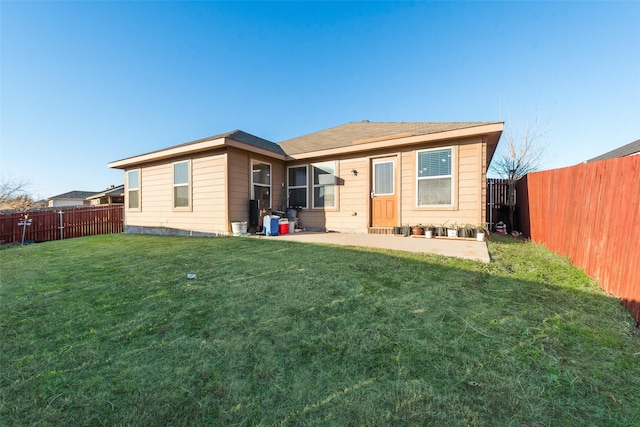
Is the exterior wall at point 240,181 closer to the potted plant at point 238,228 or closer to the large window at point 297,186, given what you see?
the potted plant at point 238,228

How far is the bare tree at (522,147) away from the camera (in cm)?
1273

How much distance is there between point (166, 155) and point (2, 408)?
24.6 feet

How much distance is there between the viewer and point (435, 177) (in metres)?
6.40

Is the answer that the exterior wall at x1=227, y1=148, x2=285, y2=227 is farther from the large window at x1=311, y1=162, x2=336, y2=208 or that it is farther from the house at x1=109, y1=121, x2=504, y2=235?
the large window at x1=311, y1=162, x2=336, y2=208

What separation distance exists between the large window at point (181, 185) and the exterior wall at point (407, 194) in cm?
331

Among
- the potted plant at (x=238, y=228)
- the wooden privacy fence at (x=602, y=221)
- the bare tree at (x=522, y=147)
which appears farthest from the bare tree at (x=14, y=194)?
the bare tree at (x=522, y=147)

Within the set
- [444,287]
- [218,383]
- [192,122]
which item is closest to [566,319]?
[444,287]

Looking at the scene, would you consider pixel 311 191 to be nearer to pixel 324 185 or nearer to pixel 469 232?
pixel 324 185

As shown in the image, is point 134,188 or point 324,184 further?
point 134,188

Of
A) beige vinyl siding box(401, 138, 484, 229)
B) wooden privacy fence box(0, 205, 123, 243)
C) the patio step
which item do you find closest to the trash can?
the patio step

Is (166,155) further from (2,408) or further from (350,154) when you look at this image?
(2,408)

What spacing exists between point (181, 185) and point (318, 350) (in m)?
7.58

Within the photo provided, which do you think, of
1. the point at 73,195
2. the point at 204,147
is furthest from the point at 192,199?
the point at 73,195

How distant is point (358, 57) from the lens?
10.0m
